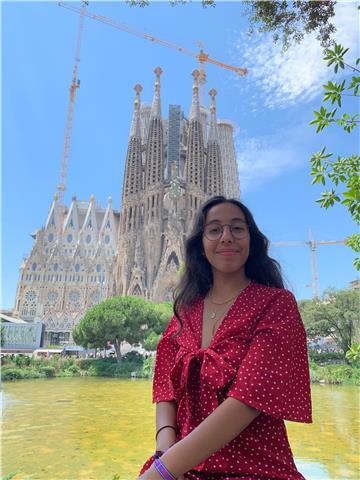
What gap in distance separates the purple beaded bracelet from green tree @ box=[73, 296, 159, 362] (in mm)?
19608

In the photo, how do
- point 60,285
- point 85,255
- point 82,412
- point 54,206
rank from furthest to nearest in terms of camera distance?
point 54,206
point 85,255
point 60,285
point 82,412

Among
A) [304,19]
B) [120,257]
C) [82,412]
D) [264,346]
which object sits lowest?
[82,412]

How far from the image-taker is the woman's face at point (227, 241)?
58.4 inches

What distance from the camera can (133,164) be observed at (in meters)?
38.1

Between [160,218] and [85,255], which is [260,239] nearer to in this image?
[160,218]

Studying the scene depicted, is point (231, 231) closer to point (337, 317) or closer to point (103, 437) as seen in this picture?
point (103, 437)

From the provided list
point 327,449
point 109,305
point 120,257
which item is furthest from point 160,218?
point 327,449

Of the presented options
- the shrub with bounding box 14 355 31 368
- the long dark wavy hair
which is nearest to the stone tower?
the shrub with bounding box 14 355 31 368

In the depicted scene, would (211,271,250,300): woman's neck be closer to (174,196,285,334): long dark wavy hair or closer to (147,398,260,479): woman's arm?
(174,196,285,334): long dark wavy hair

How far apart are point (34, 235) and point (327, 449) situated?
51.4 metres

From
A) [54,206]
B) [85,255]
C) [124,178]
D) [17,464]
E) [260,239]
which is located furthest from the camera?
[54,206]

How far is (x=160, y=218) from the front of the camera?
3547cm

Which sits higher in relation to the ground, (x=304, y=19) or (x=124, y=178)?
(x=124, y=178)

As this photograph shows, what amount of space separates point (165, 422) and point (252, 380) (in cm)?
43
